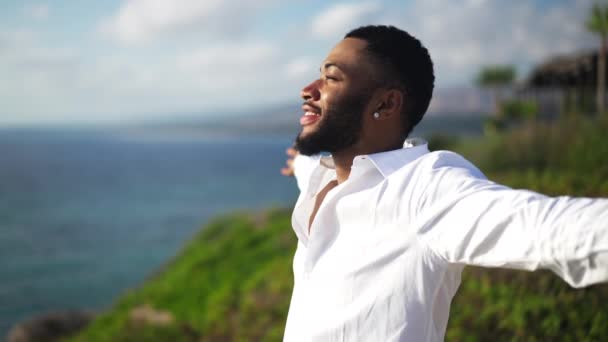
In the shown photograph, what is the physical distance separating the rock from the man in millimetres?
9809

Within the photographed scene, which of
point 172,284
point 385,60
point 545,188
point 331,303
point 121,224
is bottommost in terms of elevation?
point 121,224

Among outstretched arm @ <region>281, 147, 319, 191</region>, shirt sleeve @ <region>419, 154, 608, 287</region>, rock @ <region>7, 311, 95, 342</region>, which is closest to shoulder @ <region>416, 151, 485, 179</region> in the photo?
shirt sleeve @ <region>419, 154, 608, 287</region>

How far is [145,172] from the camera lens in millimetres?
87312

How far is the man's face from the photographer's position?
1.96 m

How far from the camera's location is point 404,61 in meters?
2.00

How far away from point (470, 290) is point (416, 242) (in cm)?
305

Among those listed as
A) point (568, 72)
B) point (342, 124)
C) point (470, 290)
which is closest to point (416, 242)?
point (342, 124)

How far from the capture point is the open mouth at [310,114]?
2.02 meters

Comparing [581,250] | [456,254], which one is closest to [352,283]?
[456,254]

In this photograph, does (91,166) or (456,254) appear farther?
(91,166)

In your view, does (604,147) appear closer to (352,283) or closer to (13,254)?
(352,283)

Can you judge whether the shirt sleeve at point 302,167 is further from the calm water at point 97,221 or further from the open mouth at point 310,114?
the calm water at point 97,221

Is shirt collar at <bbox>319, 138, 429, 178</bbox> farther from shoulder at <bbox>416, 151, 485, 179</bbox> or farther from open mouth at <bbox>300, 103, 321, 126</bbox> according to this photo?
open mouth at <bbox>300, 103, 321, 126</bbox>

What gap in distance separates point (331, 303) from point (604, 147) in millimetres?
6806
